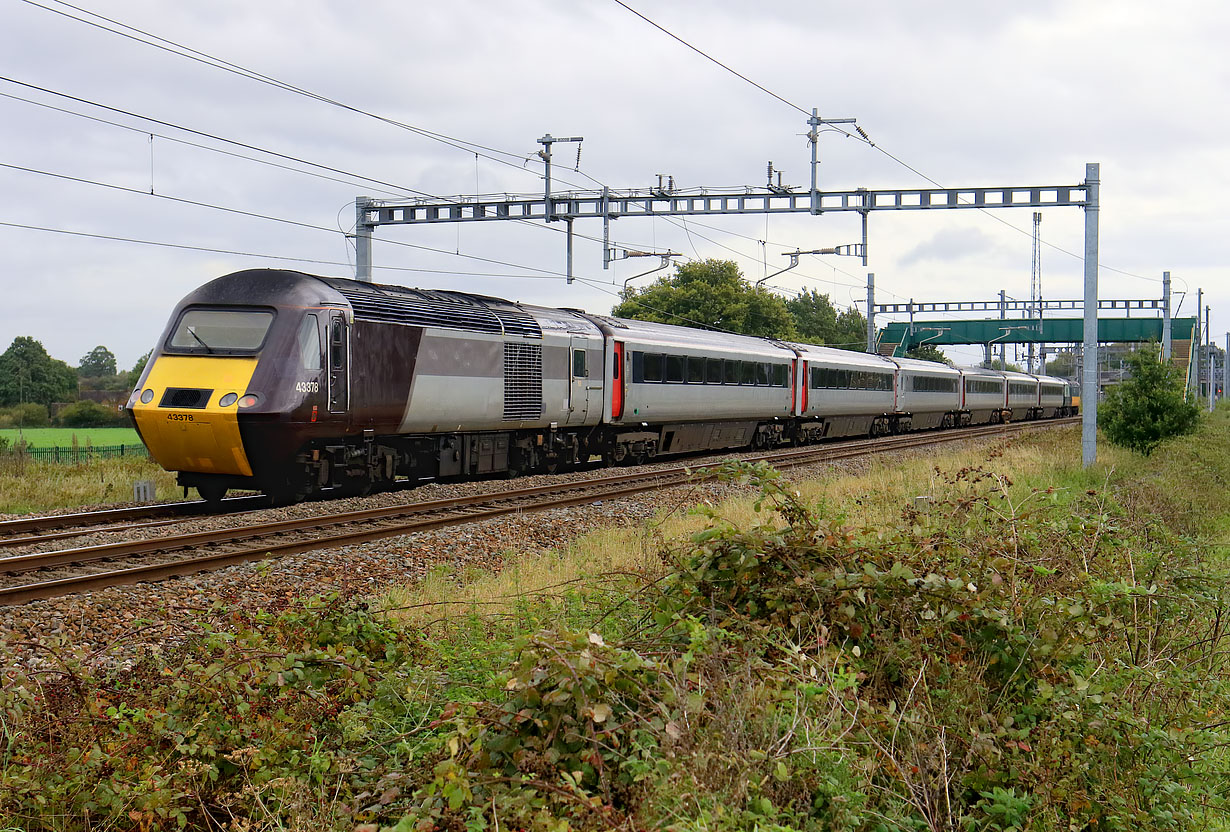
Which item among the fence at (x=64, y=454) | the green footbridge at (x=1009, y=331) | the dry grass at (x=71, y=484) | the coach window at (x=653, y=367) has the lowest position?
the dry grass at (x=71, y=484)

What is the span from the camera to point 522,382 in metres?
17.7

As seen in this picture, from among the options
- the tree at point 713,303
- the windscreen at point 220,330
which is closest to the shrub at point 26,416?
the tree at point 713,303

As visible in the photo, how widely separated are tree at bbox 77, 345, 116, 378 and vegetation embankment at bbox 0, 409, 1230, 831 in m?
108

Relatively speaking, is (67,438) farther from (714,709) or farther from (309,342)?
(714,709)

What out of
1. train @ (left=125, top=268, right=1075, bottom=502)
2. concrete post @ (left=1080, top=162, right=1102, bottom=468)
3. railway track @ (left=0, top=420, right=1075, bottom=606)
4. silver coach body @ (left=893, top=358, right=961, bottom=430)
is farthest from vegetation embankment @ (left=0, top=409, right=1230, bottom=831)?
silver coach body @ (left=893, top=358, right=961, bottom=430)

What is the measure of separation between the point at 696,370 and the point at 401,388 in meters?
9.91

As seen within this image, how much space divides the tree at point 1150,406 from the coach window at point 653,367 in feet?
40.7

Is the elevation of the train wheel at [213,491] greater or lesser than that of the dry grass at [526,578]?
greater

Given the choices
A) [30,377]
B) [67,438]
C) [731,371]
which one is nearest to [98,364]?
[30,377]

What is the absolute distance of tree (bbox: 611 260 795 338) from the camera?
184ft

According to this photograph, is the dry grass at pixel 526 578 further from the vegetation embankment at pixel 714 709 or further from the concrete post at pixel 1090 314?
the concrete post at pixel 1090 314

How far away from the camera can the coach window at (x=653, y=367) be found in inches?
851

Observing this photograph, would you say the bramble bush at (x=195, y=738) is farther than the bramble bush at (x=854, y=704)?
Yes

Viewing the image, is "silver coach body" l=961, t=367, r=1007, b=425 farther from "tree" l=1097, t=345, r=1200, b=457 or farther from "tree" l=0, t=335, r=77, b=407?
"tree" l=0, t=335, r=77, b=407
